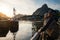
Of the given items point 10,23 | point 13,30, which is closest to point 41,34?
point 10,23

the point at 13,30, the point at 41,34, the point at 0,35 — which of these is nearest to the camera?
the point at 41,34

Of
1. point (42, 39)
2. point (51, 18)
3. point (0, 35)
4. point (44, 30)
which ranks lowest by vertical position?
point (0, 35)

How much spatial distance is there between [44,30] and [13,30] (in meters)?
47.1

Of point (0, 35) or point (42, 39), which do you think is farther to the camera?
point (0, 35)

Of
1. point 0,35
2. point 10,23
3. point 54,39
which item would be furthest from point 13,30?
point 54,39

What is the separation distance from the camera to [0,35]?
49.8 meters

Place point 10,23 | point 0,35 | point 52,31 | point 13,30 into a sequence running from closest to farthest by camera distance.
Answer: point 52,31, point 0,35, point 10,23, point 13,30

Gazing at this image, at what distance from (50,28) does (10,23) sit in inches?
1636

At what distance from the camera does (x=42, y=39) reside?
14781 millimetres

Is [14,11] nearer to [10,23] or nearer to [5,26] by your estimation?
[10,23]

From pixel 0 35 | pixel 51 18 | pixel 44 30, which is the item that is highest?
pixel 51 18

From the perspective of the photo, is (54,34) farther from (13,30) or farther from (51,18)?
(13,30)

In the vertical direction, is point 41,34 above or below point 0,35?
above

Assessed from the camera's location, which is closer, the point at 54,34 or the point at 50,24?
the point at 50,24
